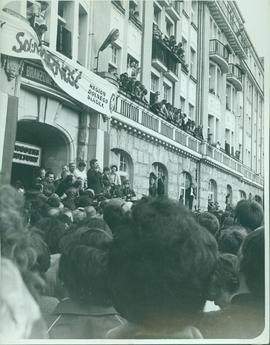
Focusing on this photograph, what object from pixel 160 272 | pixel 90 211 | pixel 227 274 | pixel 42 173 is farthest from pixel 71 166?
pixel 227 274

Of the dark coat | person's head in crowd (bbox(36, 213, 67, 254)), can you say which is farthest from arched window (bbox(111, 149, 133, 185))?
person's head in crowd (bbox(36, 213, 67, 254))

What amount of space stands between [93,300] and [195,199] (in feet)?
2.75

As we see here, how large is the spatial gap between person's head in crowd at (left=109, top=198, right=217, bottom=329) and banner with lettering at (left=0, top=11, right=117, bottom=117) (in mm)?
828

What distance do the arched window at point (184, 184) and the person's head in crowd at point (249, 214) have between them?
326mm

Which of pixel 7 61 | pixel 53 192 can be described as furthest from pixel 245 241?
pixel 7 61

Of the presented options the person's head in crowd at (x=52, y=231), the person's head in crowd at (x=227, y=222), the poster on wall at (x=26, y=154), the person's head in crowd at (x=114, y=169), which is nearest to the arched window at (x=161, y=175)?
the person's head in crowd at (x=114, y=169)

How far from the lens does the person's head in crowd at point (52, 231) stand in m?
2.52

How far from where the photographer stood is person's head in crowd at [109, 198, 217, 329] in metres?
2.35

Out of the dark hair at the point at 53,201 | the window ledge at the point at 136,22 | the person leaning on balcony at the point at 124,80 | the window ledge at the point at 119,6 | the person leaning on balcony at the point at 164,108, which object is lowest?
the dark hair at the point at 53,201

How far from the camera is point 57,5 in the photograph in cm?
271

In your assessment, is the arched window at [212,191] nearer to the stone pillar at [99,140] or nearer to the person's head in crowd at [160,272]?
the person's head in crowd at [160,272]

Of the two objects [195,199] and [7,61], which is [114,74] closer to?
[7,61]

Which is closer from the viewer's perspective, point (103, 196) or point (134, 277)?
point (134, 277)

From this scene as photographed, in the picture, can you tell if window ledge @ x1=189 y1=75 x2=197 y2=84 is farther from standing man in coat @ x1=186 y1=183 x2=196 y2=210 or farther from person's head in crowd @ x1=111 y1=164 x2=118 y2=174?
person's head in crowd @ x1=111 y1=164 x2=118 y2=174
